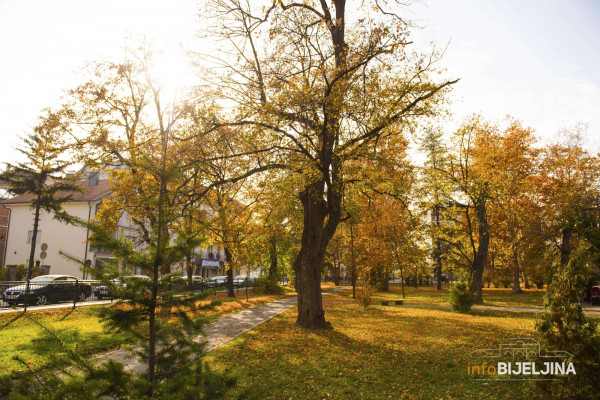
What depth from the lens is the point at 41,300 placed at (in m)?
16.2

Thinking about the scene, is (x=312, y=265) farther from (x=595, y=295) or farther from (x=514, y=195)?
(x=514, y=195)

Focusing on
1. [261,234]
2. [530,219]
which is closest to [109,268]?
[261,234]

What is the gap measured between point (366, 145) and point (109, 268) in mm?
9175

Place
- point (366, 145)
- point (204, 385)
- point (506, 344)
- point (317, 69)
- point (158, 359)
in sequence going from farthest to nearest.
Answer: point (366, 145), point (317, 69), point (506, 344), point (158, 359), point (204, 385)

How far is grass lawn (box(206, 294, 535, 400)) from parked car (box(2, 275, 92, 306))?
1001 centimetres

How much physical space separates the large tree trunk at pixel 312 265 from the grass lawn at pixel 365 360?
25.4 inches

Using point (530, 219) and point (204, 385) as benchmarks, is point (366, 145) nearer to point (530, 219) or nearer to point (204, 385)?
point (204, 385)

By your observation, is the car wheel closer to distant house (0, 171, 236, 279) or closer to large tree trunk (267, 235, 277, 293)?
large tree trunk (267, 235, 277, 293)

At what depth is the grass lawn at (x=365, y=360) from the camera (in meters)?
6.30

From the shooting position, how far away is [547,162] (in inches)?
1249

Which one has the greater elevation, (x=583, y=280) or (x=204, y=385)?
(x=583, y=280)

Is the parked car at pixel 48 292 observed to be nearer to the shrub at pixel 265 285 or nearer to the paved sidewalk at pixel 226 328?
the paved sidewalk at pixel 226 328

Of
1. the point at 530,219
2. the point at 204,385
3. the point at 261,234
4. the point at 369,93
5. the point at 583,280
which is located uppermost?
the point at 369,93

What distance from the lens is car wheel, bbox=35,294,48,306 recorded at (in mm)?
15898
